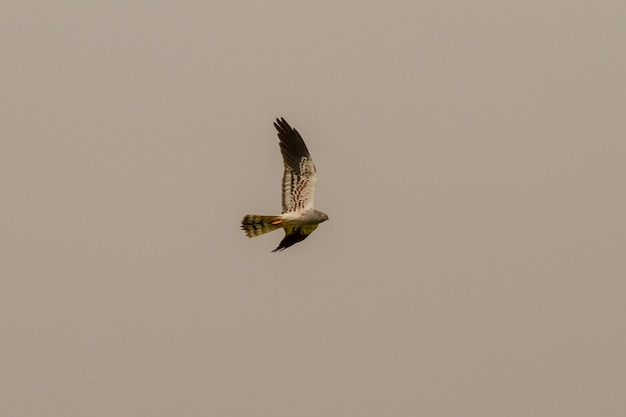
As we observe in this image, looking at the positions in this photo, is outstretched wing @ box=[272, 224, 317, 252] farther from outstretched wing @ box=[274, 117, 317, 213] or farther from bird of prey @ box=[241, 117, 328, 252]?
outstretched wing @ box=[274, 117, 317, 213]

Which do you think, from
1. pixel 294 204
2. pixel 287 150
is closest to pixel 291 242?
pixel 294 204

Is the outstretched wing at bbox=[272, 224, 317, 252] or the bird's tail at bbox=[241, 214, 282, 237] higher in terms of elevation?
the bird's tail at bbox=[241, 214, 282, 237]

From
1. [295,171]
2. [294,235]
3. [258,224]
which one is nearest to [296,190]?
[295,171]

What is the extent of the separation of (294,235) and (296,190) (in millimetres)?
1163

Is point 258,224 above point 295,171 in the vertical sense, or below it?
below

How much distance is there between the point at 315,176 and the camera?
1850 centimetres

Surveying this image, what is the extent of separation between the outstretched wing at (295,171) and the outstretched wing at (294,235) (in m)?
0.63

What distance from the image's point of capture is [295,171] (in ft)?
61.0

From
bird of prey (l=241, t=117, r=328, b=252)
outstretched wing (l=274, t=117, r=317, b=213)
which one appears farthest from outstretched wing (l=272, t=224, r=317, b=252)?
outstretched wing (l=274, t=117, r=317, b=213)

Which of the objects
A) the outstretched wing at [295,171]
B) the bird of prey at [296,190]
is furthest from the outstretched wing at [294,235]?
the outstretched wing at [295,171]

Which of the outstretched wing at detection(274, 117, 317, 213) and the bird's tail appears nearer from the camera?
the bird's tail

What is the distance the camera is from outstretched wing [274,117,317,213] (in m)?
18.3

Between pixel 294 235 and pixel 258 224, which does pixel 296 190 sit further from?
pixel 258 224

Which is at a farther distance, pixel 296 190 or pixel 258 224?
pixel 296 190
